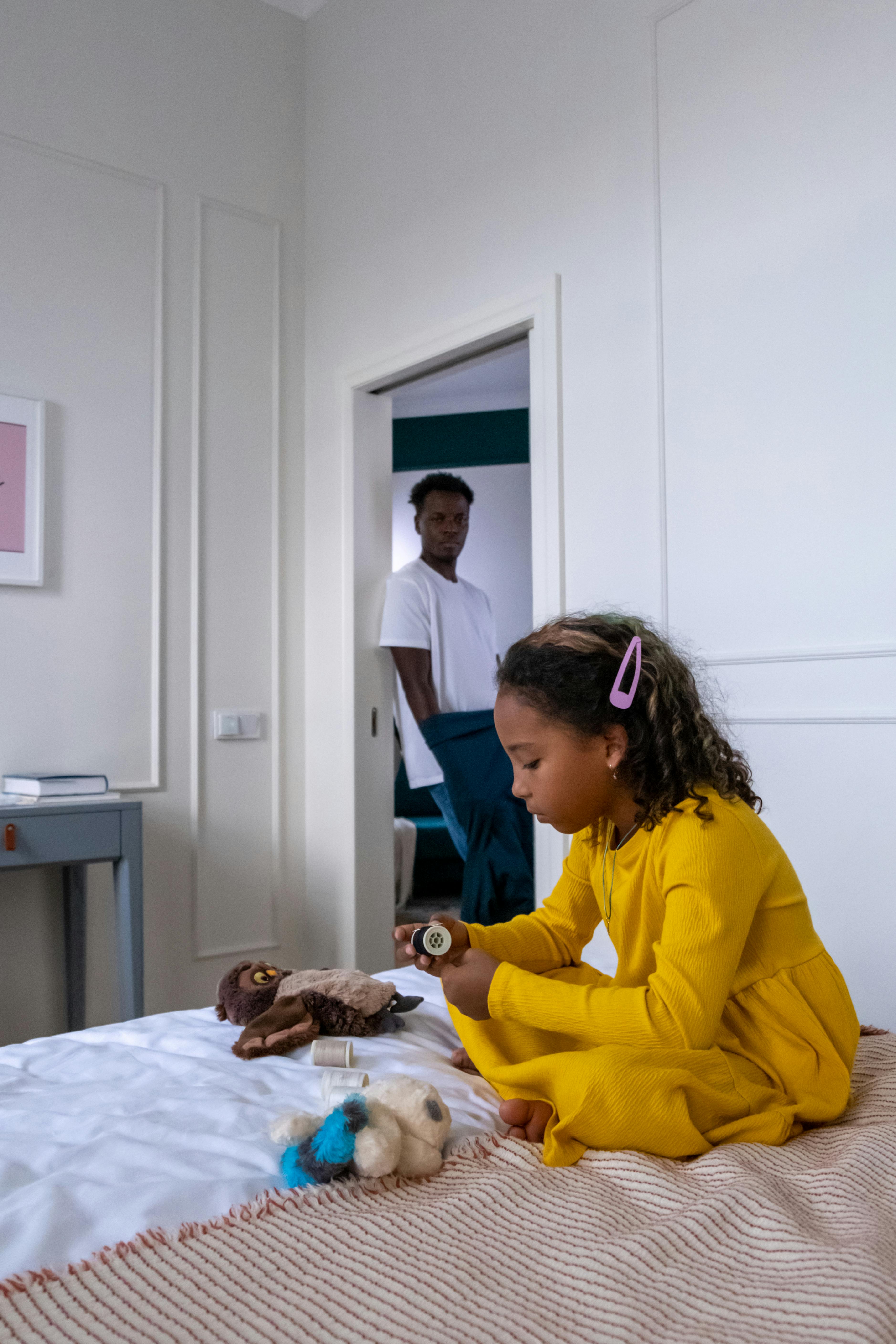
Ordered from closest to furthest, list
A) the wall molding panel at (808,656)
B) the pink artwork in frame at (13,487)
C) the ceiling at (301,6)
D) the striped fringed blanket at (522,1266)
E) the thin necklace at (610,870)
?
the striped fringed blanket at (522,1266) < the thin necklace at (610,870) < the wall molding panel at (808,656) < the pink artwork in frame at (13,487) < the ceiling at (301,6)

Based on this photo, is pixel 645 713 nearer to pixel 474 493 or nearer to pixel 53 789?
pixel 53 789

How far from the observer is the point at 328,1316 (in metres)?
0.69

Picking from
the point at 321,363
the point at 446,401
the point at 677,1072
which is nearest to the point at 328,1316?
the point at 677,1072

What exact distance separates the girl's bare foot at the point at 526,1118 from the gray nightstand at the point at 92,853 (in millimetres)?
1582

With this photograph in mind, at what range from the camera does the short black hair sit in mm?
3486

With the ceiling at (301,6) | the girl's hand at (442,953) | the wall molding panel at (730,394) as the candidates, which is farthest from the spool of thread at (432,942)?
the ceiling at (301,6)

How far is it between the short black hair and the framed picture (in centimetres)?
122

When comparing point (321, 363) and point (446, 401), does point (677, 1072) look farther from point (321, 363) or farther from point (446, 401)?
point (446, 401)

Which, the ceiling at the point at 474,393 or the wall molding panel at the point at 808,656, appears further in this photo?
the ceiling at the point at 474,393

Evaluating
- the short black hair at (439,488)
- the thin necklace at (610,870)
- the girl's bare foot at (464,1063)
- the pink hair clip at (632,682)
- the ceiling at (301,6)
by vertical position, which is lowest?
the girl's bare foot at (464,1063)

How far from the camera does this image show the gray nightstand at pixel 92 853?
→ 2.32 meters

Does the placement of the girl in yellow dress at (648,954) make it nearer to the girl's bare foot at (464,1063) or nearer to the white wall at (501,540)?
the girl's bare foot at (464,1063)

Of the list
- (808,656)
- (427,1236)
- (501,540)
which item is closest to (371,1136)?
(427,1236)

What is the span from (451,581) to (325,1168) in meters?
2.54
